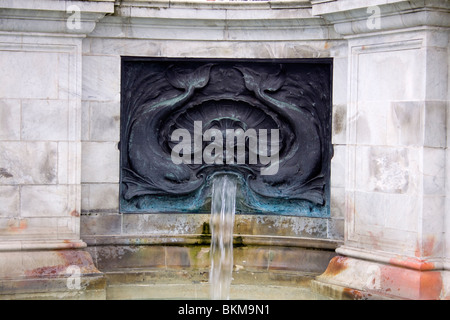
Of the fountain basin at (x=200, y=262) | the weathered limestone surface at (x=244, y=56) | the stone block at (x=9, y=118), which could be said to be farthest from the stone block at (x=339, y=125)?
the stone block at (x=9, y=118)

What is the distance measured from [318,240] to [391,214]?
4.54 ft

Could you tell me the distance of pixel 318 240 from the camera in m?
9.96

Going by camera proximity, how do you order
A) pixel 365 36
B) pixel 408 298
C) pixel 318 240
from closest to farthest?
pixel 408 298, pixel 365 36, pixel 318 240

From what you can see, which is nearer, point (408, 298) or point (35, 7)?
point (408, 298)

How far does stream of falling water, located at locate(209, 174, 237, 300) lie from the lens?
9.99 metres

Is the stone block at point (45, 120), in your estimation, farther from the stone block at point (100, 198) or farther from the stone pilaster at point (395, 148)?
the stone pilaster at point (395, 148)

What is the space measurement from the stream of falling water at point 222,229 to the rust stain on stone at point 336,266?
122cm

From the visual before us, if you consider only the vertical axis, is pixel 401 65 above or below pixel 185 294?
above

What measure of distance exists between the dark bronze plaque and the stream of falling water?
0.12m

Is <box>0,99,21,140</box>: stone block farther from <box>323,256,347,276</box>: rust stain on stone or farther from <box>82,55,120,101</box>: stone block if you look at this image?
<box>323,256,347,276</box>: rust stain on stone

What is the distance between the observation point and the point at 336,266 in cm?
939

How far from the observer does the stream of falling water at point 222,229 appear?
393 inches

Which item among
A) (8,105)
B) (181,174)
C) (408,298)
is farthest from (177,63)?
(408,298)

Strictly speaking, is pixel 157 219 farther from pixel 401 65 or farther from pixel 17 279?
pixel 401 65
